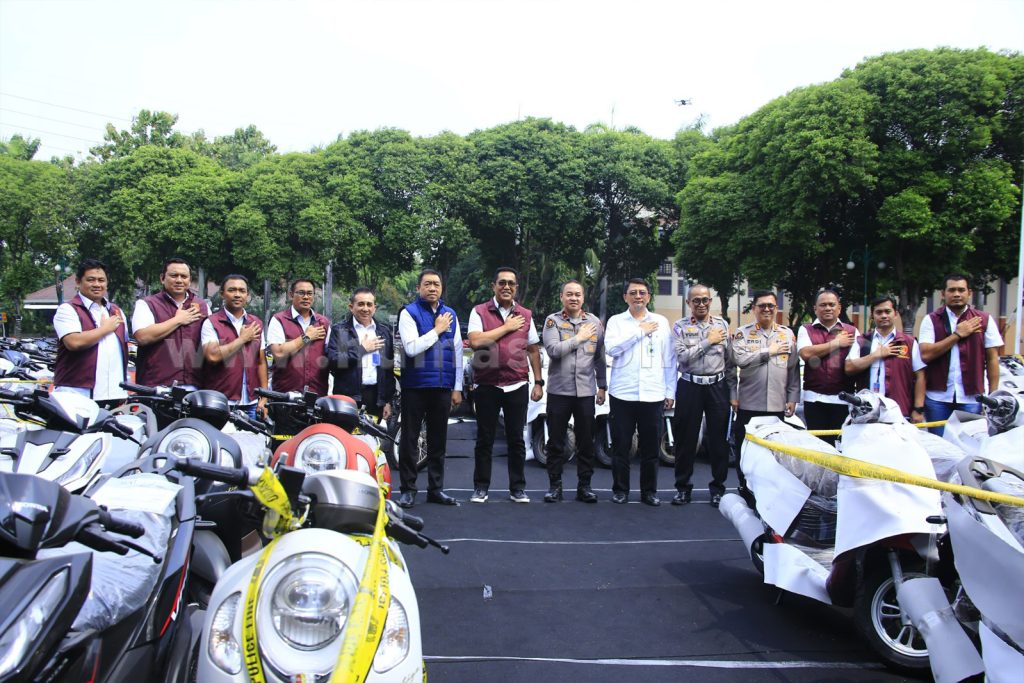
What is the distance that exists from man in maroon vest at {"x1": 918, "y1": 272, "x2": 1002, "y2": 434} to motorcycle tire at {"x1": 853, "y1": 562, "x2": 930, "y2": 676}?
10.4 feet

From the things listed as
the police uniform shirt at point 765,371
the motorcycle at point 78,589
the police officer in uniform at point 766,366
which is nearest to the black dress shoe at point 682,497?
Answer: the police officer in uniform at point 766,366

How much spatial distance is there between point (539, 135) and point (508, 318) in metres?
22.2

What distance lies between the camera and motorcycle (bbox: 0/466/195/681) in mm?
1472

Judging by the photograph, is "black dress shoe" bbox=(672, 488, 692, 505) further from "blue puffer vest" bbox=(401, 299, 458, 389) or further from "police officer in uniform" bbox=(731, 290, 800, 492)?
"blue puffer vest" bbox=(401, 299, 458, 389)

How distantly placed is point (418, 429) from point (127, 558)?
14.2 feet

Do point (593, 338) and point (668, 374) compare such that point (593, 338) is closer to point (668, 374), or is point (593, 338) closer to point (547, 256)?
point (668, 374)

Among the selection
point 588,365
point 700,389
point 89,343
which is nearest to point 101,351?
point 89,343

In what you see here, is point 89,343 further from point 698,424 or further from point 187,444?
point 698,424

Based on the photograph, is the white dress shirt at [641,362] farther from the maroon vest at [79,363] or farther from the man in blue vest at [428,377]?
the maroon vest at [79,363]

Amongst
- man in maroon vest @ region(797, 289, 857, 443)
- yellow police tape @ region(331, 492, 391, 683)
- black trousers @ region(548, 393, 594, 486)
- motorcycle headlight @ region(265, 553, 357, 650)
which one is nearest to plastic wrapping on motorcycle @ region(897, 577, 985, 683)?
yellow police tape @ region(331, 492, 391, 683)

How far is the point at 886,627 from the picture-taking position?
11.0 ft

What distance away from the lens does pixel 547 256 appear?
1146 inches

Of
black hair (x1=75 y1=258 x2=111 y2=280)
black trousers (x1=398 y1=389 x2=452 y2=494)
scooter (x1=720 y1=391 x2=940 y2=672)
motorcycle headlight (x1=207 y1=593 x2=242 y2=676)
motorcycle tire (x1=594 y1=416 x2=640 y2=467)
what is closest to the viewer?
motorcycle headlight (x1=207 y1=593 x2=242 y2=676)

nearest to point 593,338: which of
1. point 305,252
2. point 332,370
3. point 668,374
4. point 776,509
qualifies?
point 668,374
